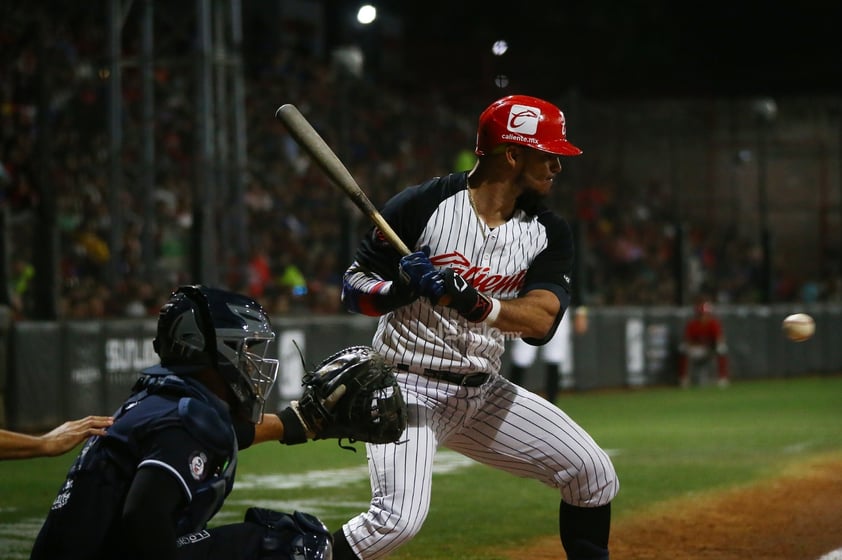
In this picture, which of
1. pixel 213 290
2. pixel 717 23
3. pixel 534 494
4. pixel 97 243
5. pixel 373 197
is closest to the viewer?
pixel 213 290

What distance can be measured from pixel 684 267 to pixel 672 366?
75.0 inches

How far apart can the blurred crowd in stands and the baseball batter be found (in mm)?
7978

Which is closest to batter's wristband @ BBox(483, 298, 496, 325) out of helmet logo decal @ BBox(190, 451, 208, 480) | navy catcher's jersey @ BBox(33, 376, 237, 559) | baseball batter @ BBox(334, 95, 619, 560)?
baseball batter @ BBox(334, 95, 619, 560)

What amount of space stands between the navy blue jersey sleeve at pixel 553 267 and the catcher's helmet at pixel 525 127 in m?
0.31

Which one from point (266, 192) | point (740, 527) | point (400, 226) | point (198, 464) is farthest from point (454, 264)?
point (266, 192)

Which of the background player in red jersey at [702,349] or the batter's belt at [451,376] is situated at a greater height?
the batter's belt at [451,376]

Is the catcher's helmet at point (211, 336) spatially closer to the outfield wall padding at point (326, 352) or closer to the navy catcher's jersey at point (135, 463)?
the navy catcher's jersey at point (135, 463)

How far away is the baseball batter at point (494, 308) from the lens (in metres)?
4.52

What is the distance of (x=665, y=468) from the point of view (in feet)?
32.9

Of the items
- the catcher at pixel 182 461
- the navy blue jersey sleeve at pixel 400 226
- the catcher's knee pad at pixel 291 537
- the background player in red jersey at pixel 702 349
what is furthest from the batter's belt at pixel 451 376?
the background player in red jersey at pixel 702 349

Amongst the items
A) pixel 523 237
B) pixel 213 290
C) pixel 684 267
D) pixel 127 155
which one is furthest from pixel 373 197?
pixel 213 290

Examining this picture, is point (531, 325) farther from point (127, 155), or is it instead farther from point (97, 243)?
point (127, 155)

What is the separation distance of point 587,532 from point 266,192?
15.1 m

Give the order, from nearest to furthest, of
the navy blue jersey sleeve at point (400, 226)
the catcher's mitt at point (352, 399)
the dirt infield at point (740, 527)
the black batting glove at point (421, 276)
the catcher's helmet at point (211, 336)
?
1. the catcher's helmet at point (211, 336)
2. the catcher's mitt at point (352, 399)
3. the black batting glove at point (421, 276)
4. the navy blue jersey sleeve at point (400, 226)
5. the dirt infield at point (740, 527)
